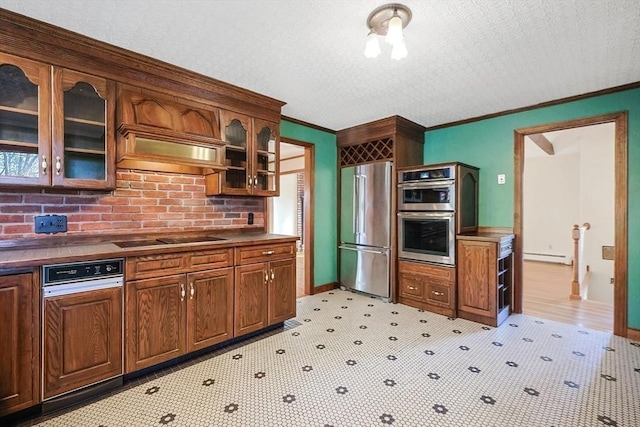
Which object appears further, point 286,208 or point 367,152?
point 286,208

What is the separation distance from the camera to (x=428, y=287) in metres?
3.61

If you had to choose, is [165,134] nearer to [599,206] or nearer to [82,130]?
[82,130]

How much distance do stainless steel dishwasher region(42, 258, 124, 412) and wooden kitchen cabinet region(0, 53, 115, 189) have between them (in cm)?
67

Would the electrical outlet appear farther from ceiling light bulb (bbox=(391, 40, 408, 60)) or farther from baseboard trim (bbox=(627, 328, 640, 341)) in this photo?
baseboard trim (bbox=(627, 328, 640, 341))

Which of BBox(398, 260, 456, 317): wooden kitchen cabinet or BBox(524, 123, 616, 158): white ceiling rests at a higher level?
BBox(524, 123, 616, 158): white ceiling

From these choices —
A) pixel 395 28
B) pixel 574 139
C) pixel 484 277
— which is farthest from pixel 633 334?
pixel 574 139

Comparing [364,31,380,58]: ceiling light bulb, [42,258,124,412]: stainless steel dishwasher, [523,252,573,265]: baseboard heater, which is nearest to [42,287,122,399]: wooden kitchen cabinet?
[42,258,124,412]: stainless steel dishwasher

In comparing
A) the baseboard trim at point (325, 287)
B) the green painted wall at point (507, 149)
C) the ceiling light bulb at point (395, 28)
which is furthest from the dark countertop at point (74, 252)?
the green painted wall at point (507, 149)

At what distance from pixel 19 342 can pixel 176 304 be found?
0.84 metres

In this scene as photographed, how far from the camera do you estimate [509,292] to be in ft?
Result: 11.6

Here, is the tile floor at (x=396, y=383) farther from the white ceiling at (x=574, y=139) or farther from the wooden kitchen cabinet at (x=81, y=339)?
the white ceiling at (x=574, y=139)

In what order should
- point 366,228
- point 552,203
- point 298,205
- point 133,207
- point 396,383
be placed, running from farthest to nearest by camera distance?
1. point 298,205
2. point 552,203
3. point 366,228
4. point 133,207
5. point 396,383

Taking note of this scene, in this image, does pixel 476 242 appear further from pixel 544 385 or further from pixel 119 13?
pixel 119 13

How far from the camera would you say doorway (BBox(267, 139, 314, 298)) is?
4246 mm
